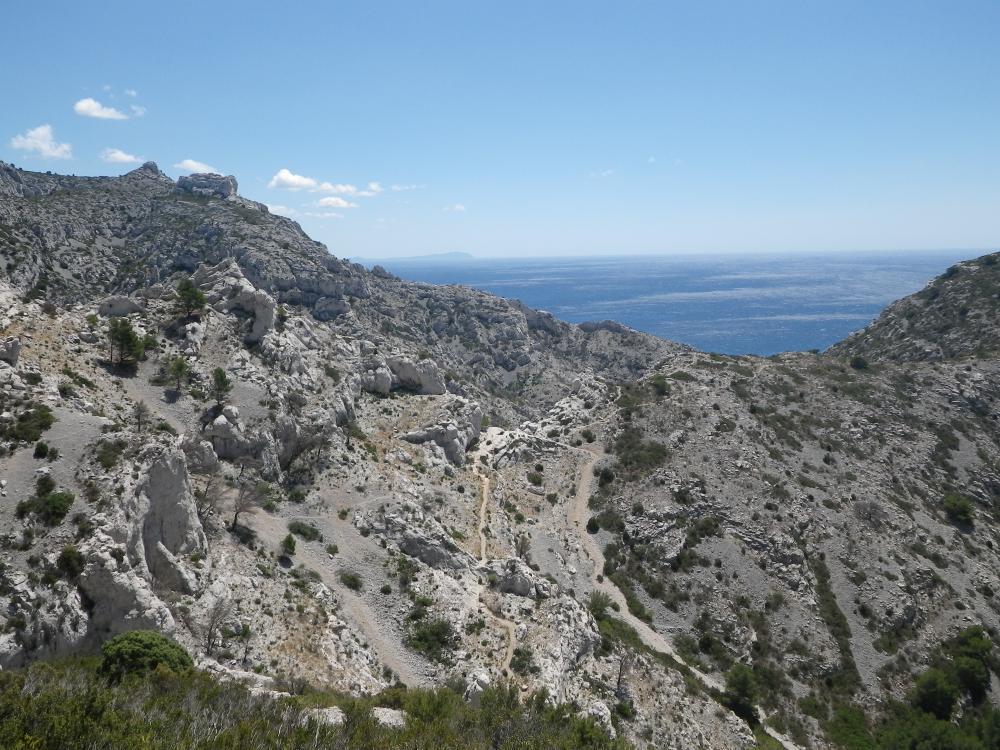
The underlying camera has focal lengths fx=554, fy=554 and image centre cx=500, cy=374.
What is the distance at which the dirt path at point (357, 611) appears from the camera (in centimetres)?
3103

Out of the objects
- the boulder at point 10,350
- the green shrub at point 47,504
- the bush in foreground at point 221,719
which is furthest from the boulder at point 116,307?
the bush in foreground at point 221,719

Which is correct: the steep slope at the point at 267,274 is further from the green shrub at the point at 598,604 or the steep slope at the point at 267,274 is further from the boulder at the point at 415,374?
the green shrub at the point at 598,604

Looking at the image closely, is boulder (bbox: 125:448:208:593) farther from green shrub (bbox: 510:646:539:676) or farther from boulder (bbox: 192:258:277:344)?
boulder (bbox: 192:258:277:344)

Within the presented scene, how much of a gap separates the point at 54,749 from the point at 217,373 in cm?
3740

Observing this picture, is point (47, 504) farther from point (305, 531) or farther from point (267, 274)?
point (267, 274)

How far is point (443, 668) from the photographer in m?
31.3

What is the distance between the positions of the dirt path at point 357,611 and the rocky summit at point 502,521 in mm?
196

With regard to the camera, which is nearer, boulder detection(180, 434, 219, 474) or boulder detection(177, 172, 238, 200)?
boulder detection(180, 434, 219, 474)

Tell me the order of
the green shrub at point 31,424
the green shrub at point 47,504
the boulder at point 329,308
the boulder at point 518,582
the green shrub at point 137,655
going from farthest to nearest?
Answer: the boulder at point 329,308
the boulder at point 518,582
the green shrub at point 31,424
the green shrub at point 47,504
the green shrub at point 137,655

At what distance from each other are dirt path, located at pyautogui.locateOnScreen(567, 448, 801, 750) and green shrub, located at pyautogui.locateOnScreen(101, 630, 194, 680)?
34062 millimetres

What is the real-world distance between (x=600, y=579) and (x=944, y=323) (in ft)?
282

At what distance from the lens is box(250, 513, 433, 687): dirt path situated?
3103 cm

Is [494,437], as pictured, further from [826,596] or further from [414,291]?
[414,291]

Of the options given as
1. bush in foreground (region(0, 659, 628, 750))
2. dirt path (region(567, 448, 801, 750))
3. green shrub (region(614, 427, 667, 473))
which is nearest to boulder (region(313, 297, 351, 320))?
dirt path (region(567, 448, 801, 750))
